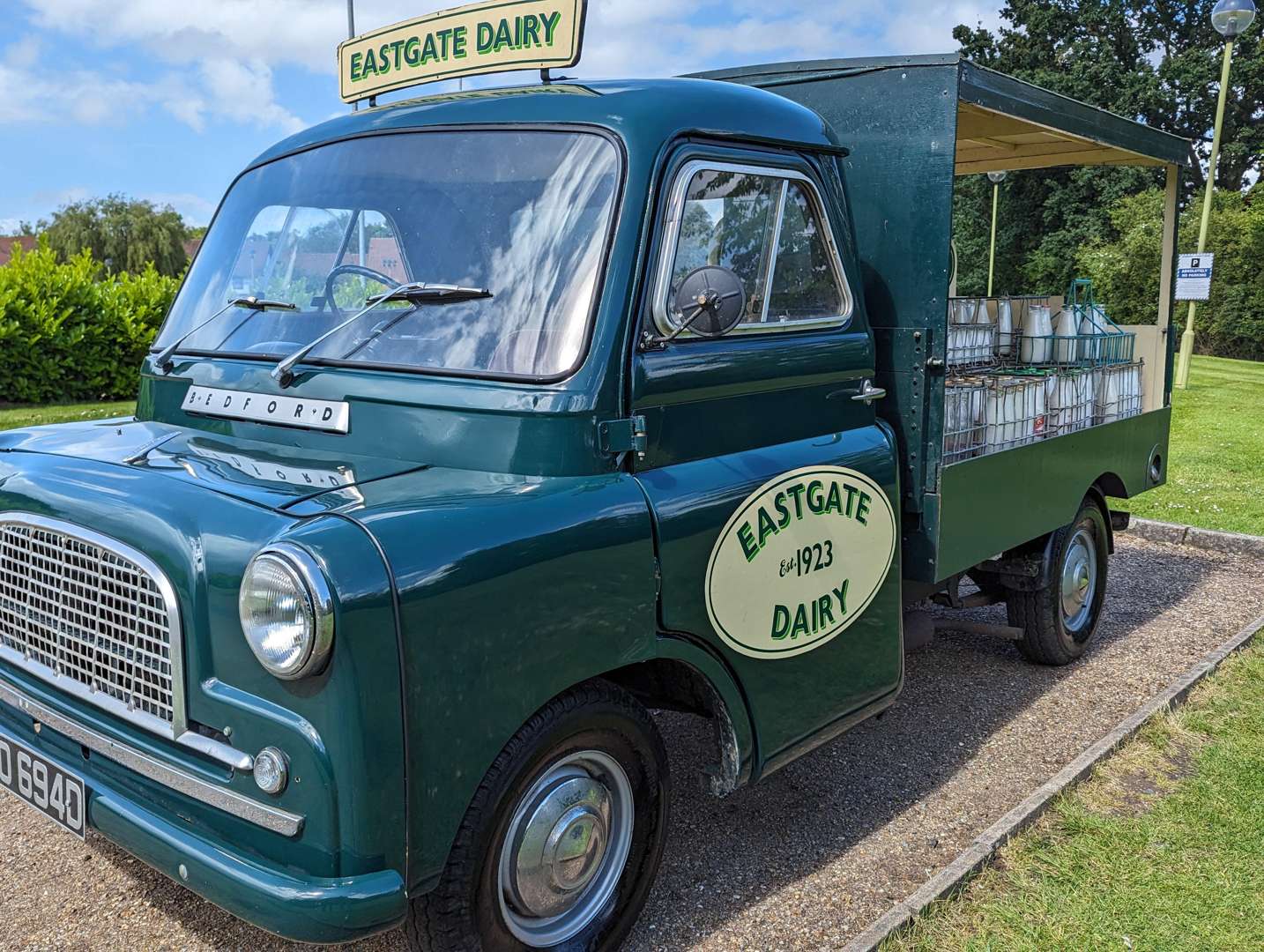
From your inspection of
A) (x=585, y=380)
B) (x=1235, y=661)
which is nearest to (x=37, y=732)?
(x=585, y=380)

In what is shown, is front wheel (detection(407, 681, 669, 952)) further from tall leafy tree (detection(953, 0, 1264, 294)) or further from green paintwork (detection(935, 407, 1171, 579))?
tall leafy tree (detection(953, 0, 1264, 294))

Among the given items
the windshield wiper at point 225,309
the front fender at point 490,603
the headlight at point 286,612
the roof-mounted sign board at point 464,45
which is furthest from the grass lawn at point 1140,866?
the roof-mounted sign board at point 464,45

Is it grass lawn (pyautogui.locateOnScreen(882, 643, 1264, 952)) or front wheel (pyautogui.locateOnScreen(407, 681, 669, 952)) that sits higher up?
front wheel (pyautogui.locateOnScreen(407, 681, 669, 952))

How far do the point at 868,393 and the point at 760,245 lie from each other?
69 centimetres

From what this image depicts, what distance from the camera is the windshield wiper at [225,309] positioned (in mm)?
3365

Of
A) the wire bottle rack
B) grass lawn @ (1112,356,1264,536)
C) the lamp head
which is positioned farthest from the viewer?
the lamp head

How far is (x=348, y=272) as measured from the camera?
10.8ft

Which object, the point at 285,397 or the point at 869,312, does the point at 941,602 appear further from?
the point at 285,397

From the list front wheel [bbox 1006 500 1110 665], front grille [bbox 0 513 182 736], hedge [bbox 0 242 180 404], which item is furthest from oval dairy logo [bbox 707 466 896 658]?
hedge [bbox 0 242 180 404]

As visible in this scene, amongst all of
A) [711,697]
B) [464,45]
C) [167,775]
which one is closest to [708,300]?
[711,697]

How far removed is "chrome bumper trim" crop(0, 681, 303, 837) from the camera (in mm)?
2250

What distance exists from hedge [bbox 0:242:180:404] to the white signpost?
14.4 meters

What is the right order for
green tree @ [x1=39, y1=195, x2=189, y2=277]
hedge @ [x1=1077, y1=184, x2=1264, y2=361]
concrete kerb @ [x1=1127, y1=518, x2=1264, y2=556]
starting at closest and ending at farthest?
concrete kerb @ [x1=1127, y1=518, x2=1264, y2=556]
hedge @ [x1=1077, y1=184, x2=1264, y2=361]
green tree @ [x1=39, y1=195, x2=189, y2=277]

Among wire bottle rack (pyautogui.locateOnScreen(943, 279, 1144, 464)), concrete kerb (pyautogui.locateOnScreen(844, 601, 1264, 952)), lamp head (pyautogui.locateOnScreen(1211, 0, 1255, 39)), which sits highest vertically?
lamp head (pyautogui.locateOnScreen(1211, 0, 1255, 39))
